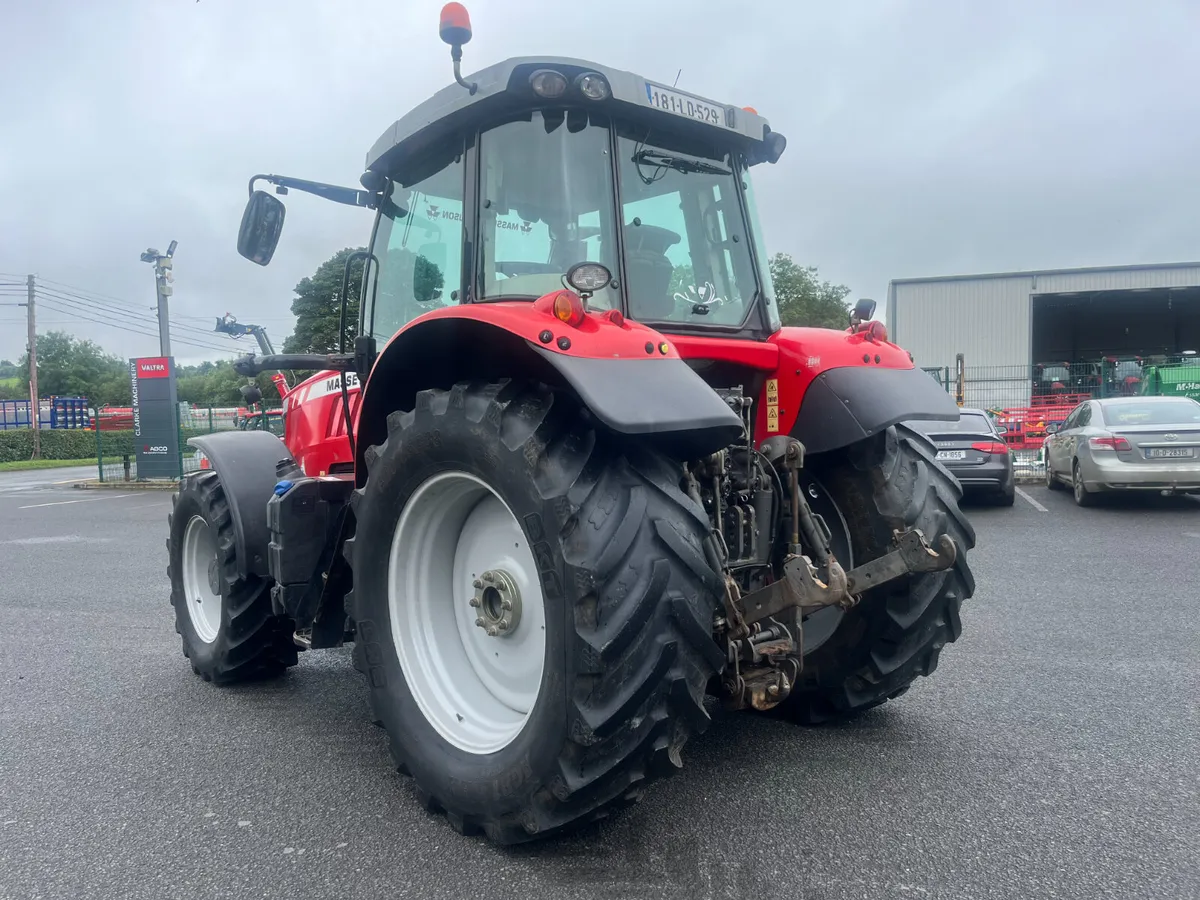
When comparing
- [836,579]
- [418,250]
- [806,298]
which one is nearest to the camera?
[836,579]

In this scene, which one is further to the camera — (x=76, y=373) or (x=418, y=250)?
(x=76, y=373)

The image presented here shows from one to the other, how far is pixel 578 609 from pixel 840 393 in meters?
1.47

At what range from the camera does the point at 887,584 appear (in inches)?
129

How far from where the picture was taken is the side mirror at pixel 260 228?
3.73 meters

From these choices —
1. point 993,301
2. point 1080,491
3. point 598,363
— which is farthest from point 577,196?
point 993,301

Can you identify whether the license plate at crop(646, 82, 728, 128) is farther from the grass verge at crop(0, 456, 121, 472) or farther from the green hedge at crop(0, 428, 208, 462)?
the green hedge at crop(0, 428, 208, 462)

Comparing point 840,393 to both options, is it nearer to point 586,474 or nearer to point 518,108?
point 586,474

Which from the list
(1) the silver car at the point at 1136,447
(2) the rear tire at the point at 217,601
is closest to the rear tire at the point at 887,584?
(2) the rear tire at the point at 217,601

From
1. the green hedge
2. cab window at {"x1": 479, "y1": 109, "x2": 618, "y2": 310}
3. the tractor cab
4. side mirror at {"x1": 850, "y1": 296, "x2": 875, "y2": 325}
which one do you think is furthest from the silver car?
the green hedge

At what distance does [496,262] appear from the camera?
10.6 feet

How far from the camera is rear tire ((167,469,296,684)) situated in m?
4.21

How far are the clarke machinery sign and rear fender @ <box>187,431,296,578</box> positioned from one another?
→ 1643cm

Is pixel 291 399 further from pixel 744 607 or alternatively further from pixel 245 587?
pixel 744 607

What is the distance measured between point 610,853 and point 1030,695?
2.43m
